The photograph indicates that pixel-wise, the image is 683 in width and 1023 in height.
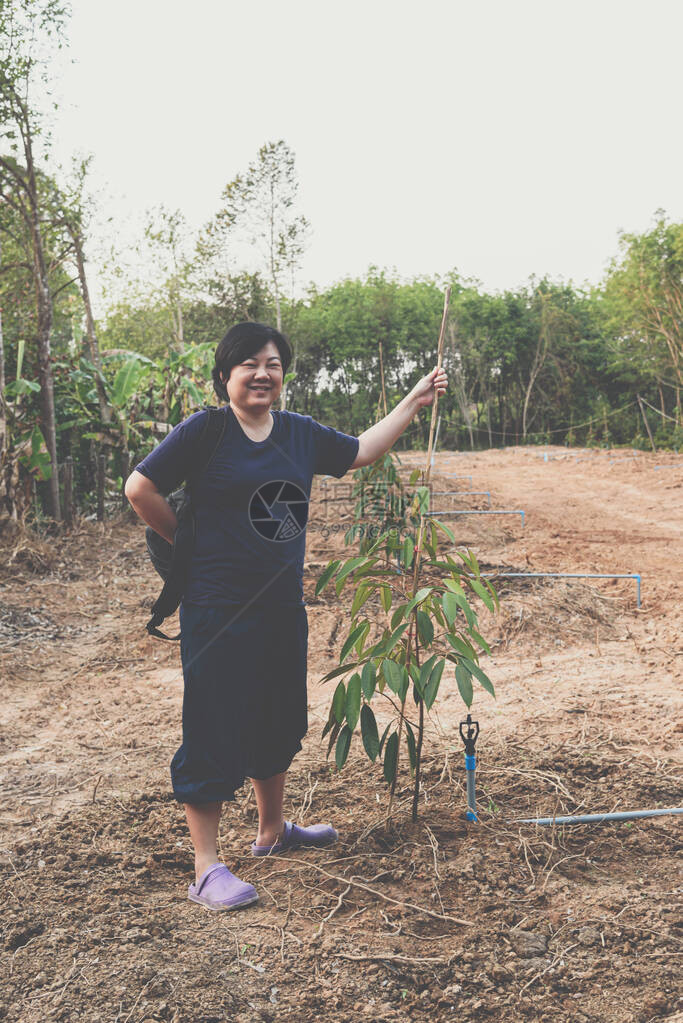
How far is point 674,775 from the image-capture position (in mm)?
2533

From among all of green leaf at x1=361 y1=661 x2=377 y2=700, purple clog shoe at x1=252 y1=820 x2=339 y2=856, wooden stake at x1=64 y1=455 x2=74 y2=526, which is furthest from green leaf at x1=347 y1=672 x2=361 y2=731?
wooden stake at x1=64 y1=455 x2=74 y2=526

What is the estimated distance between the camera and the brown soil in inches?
60.8

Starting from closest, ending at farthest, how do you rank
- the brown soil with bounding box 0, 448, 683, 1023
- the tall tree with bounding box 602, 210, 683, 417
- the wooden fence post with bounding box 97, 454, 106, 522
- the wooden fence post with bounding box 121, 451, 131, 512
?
1. the brown soil with bounding box 0, 448, 683, 1023
2. the wooden fence post with bounding box 97, 454, 106, 522
3. the wooden fence post with bounding box 121, 451, 131, 512
4. the tall tree with bounding box 602, 210, 683, 417

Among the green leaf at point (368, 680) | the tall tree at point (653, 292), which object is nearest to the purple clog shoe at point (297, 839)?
the green leaf at point (368, 680)

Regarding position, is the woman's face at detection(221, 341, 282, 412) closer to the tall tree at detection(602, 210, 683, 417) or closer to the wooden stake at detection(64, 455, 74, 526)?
the wooden stake at detection(64, 455, 74, 526)

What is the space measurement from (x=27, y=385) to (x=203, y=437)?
5334mm

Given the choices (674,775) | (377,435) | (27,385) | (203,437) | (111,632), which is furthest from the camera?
(27,385)

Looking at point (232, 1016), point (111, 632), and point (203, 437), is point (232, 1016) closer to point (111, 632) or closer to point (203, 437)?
point (203, 437)

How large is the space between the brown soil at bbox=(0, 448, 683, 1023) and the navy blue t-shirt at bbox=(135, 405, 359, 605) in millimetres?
739

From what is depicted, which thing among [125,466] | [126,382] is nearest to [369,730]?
[126,382]

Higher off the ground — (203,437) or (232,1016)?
(203,437)

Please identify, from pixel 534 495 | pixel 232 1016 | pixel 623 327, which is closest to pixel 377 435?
pixel 232 1016

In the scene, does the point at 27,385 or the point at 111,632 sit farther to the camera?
the point at 27,385

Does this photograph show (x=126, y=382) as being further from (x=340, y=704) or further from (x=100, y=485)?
(x=340, y=704)
